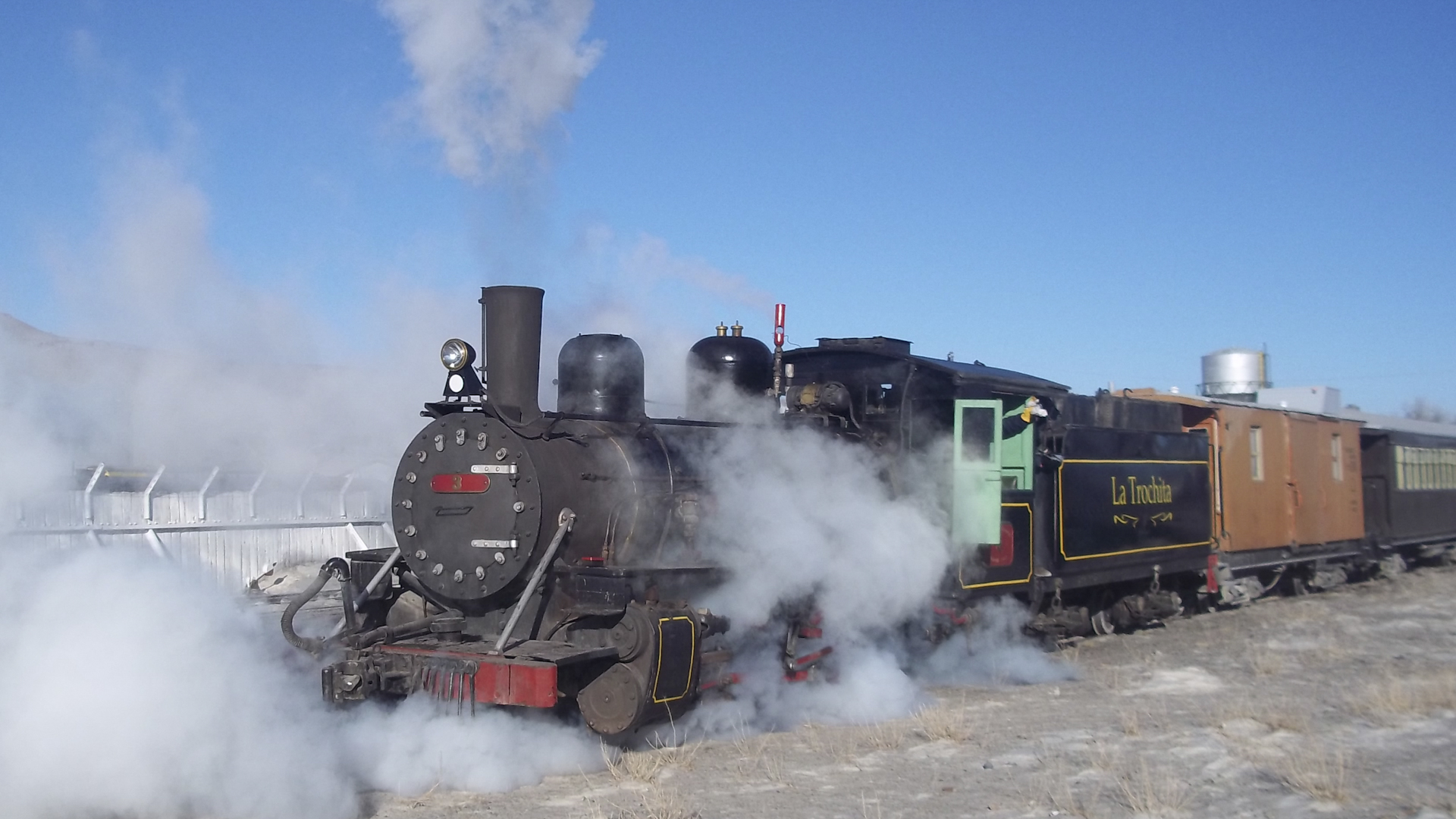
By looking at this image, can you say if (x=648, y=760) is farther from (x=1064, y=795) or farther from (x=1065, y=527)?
(x=1065, y=527)

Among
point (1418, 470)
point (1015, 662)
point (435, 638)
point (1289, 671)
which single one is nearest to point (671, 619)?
point (435, 638)

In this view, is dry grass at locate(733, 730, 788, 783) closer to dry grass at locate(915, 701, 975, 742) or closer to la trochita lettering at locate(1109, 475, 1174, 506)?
dry grass at locate(915, 701, 975, 742)

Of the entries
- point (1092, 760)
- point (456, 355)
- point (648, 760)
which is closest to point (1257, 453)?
point (1092, 760)

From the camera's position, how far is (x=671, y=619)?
652 centimetres

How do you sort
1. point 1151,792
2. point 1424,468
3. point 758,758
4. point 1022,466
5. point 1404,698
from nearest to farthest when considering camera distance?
1. point 1151,792
2. point 758,758
3. point 1404,698
4. point 1022,466
5. point 1424,468

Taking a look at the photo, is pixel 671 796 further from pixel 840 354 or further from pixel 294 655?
pixel 840 354

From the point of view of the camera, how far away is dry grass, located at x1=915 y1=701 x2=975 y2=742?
686 centimetres

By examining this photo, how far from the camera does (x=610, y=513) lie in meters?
7.19

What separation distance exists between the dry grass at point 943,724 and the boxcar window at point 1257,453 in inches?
323

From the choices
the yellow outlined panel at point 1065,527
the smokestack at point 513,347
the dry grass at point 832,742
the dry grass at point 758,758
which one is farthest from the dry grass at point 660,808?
the yellow outlined panel at point 1065,527

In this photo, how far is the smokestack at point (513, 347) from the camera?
23.4 ft

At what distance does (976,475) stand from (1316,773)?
136 inches

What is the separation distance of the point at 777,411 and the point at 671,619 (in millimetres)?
2407

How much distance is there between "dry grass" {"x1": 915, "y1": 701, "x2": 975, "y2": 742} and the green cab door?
58.5 inches
